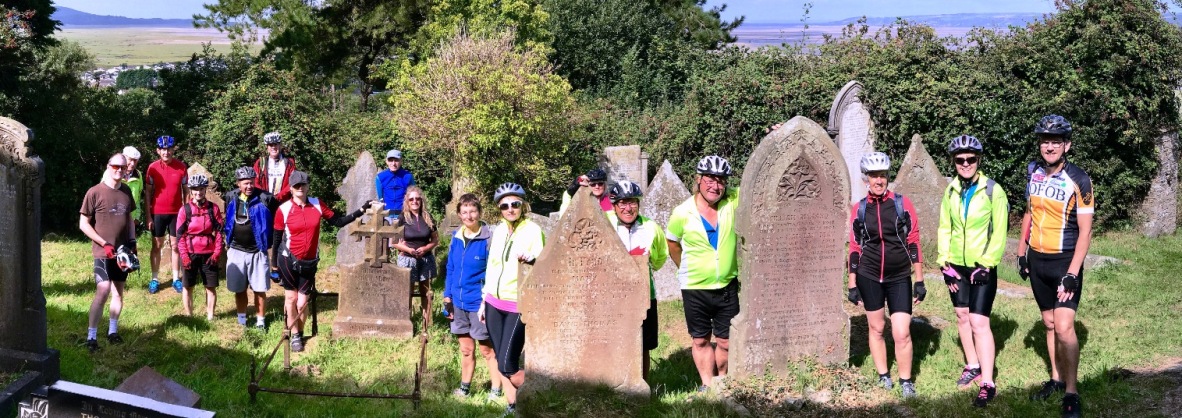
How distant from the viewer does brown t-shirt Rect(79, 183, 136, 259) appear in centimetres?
824

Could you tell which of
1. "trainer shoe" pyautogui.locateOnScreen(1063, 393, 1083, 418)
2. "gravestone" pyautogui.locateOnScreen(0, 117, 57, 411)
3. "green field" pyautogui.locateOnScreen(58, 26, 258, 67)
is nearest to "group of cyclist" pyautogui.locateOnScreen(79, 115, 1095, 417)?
"trainer shoe" pyautogui.locateOnScreen(1063, 393, 1083, 418)

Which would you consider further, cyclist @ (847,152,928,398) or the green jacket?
cyclist @ (847,152,928,398)

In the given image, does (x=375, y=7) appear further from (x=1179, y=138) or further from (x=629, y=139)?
(x=1179, y=138)

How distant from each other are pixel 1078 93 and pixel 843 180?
9379 mm

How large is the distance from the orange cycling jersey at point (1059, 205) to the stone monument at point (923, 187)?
19.0 feet

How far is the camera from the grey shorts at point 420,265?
9539mm

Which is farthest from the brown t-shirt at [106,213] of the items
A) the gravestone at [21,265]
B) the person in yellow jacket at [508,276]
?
the person in yellow jacket at [508,276]

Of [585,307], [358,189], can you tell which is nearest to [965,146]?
[585,307]

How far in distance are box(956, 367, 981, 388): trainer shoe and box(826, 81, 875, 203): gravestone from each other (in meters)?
8.89

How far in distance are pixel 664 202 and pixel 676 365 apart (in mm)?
2780

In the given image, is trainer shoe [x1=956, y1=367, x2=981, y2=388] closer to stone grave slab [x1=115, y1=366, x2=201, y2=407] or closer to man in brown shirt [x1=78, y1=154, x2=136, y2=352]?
stone grave slab [x1=115, y1=366, x2=201, y2=407]

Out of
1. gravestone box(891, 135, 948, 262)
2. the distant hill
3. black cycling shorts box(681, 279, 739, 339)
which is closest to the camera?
black cycling shorts box(681, 279, 739, 339)

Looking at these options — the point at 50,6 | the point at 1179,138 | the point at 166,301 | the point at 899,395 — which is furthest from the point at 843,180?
the point at 50,6

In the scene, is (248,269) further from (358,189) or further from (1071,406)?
(1071,406)
